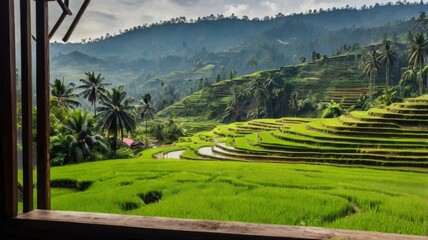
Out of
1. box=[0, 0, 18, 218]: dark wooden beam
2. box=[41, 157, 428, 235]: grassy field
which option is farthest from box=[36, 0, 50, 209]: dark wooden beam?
box=[41, 157, 428, 235]: grassy field

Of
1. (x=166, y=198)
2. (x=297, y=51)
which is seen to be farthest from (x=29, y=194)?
(x=297, y=51)

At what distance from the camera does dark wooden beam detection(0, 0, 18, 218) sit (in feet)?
3.63

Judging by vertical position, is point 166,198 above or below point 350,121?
below

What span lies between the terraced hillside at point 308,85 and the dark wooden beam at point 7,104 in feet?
43.0

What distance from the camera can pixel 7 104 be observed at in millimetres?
1108

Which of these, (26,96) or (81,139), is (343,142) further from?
(26,96)

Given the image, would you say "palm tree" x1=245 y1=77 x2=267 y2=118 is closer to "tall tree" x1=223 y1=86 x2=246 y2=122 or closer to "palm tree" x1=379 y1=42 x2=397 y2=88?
"tall tree" x1=223 y1=86 x2=246 y2=122

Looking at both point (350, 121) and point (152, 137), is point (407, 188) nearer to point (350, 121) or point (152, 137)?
point (350, 121)

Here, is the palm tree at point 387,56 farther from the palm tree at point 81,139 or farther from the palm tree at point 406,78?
the palm tree at point 81,139

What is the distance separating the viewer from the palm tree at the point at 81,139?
20.7 feet

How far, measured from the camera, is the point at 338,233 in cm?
92

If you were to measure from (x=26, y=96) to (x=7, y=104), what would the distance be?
0.34ft

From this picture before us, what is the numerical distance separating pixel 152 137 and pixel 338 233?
37.5 feet

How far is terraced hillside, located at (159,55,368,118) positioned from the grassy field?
9.26 metres
